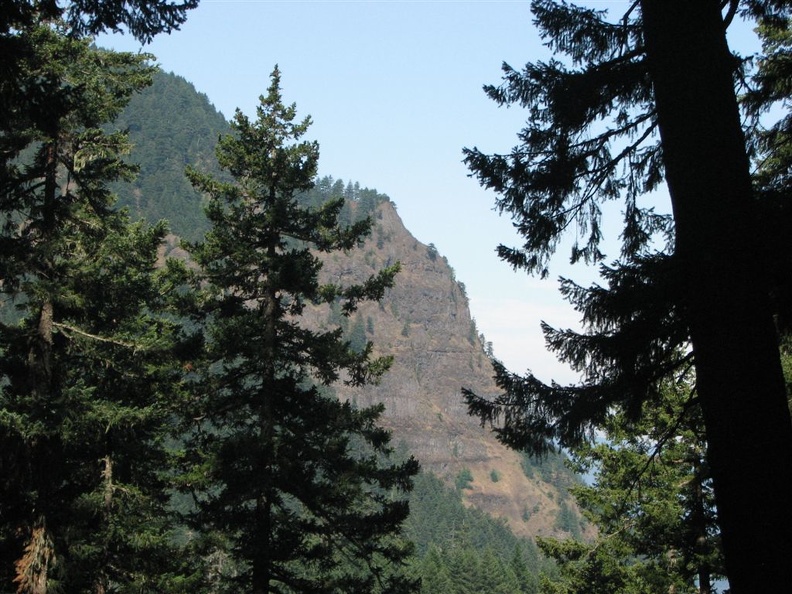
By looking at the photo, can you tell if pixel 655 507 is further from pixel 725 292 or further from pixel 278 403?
pixel 725 292

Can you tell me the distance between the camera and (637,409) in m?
5.02

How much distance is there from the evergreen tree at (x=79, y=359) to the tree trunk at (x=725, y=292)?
6146mm

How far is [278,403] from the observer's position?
39.6 feet

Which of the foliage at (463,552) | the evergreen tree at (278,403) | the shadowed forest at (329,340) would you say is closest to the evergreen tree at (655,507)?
the shadowed forest at (329,340)

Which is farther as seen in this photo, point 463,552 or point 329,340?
point 463,552

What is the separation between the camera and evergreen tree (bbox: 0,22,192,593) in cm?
903

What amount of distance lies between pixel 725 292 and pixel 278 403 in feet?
30.3

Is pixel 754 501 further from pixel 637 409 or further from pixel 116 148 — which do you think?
pixel 116 148

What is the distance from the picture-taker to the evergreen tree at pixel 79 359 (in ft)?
29.6

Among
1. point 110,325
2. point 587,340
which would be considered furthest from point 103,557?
point 587,340

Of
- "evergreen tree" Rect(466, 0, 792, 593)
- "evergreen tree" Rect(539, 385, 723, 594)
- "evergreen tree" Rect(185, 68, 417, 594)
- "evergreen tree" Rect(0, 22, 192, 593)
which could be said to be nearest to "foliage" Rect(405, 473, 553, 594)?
"evergreen tree" Rect(539, 385, 723, 594)

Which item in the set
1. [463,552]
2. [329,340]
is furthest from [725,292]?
[463,552]

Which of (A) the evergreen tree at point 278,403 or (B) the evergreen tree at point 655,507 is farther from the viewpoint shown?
(B) the evergreen tree at point 655,507

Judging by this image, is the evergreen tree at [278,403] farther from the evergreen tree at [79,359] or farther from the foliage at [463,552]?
the foliage at [463,552]
